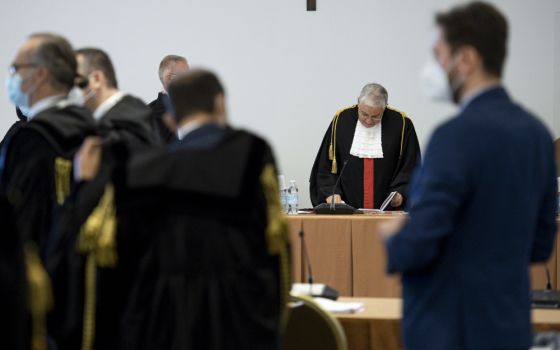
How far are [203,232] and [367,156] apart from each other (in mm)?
5137

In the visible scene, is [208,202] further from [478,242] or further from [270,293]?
[478,242]

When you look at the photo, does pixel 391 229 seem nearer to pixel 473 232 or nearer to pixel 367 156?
pixel 473 232

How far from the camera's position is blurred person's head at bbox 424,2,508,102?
8.43ft

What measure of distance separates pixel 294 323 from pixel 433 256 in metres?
1.13

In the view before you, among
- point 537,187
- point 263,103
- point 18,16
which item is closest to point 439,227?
point 537,187

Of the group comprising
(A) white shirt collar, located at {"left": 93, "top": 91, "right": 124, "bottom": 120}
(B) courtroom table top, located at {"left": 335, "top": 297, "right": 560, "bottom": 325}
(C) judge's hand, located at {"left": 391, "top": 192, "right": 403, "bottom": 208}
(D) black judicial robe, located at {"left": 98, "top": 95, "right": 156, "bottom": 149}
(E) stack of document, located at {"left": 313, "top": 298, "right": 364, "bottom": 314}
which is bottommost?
(B) courtroom table top, located at {"left": 335, "top": 297, "right": 560, "bottom": 325}

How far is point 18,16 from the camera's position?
9.70 m

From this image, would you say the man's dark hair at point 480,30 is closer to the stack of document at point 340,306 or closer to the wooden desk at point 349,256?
the stack of document at point 340,306

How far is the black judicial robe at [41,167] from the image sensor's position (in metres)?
3.30

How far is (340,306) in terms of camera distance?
3896 mm

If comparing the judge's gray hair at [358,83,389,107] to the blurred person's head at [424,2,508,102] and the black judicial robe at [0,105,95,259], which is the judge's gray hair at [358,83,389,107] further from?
the blurred person's head at [424,2,508,102]

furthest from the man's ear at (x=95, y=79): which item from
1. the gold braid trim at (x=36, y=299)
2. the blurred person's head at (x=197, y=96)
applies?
the gold braid trim at (x=36, y=299)

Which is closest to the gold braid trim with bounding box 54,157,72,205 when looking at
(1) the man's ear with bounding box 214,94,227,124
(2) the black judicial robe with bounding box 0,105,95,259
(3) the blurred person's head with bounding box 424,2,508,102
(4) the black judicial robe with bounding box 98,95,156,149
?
(2) the black judicial robe with bounding box 0,105,95,259

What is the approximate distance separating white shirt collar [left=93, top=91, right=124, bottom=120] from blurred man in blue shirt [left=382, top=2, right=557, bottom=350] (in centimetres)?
161
